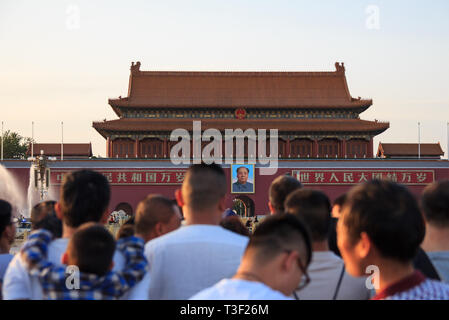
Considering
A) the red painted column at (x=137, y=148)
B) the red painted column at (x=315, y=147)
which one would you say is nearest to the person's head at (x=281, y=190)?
the red painted column at (x=137, y=148)

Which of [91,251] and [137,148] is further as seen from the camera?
[137,148]

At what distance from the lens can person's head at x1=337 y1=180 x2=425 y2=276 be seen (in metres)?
2.99

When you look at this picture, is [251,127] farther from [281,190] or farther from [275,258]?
[275,258]

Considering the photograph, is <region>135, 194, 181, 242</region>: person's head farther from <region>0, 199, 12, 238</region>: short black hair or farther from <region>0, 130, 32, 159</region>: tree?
<region>0, 130, 32, 159</region>: tree

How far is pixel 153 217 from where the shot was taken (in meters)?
5.13

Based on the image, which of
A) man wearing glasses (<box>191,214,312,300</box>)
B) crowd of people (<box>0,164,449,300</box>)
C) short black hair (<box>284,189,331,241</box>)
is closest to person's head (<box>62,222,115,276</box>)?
crowd of people (<box>0,164,449,300</box>)

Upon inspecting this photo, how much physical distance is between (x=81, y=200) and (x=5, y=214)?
57.7 inches

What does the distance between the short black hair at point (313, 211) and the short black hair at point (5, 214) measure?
2468mm

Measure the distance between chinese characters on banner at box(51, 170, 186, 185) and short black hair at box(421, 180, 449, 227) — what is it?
3233 centimetres

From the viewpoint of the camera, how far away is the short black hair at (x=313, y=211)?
4.38 m

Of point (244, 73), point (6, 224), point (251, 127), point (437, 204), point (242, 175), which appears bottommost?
point (242, 175)

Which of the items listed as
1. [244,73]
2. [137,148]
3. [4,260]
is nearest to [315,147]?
[244,73]
